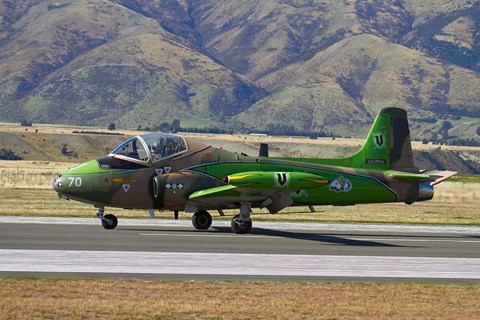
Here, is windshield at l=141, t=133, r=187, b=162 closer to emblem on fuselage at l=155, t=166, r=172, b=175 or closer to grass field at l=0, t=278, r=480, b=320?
emblem on fuselage at l=155, t=166, r=172, b=175

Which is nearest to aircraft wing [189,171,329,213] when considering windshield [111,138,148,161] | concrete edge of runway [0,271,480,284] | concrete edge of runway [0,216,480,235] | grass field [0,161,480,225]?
windshield [111,138,148,161]

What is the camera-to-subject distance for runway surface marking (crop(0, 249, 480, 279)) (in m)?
22.8

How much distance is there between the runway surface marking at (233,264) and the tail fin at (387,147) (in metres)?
8.51

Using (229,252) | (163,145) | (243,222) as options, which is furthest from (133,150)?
(229,252)

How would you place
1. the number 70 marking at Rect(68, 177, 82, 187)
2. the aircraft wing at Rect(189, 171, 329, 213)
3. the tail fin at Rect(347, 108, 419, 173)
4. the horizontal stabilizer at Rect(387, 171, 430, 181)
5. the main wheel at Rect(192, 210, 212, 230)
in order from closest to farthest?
1. the aircraft wing at Rect(189, 171, 329, 213)
2. the number 70 marking at Rect(68, 177, 82, 187)
3. the main wheel at Rect(192, 210, 212, 230)
4. the horizontal stabilizer at Rect(387, 171, 430, 181)
5. the tail fin at Rect(347, 108, 419, 173)

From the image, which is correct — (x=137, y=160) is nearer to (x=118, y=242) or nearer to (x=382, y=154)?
(x=118, y=242)

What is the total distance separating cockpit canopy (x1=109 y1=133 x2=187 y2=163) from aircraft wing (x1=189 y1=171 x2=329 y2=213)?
1.63 m

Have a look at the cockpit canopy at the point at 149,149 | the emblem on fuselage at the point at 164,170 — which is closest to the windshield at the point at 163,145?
the cockpit canopy at the point at 149,149

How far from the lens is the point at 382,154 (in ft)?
115

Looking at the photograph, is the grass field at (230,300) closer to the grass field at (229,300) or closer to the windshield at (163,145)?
the grass field at (229,300)

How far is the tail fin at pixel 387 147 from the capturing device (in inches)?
1382

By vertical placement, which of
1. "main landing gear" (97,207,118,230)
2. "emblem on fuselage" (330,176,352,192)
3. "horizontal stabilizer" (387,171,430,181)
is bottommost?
"main landing gear" (97,207,118,230)

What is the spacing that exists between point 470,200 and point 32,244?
36341 mm

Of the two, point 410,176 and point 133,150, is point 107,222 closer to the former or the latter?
point 133,150
